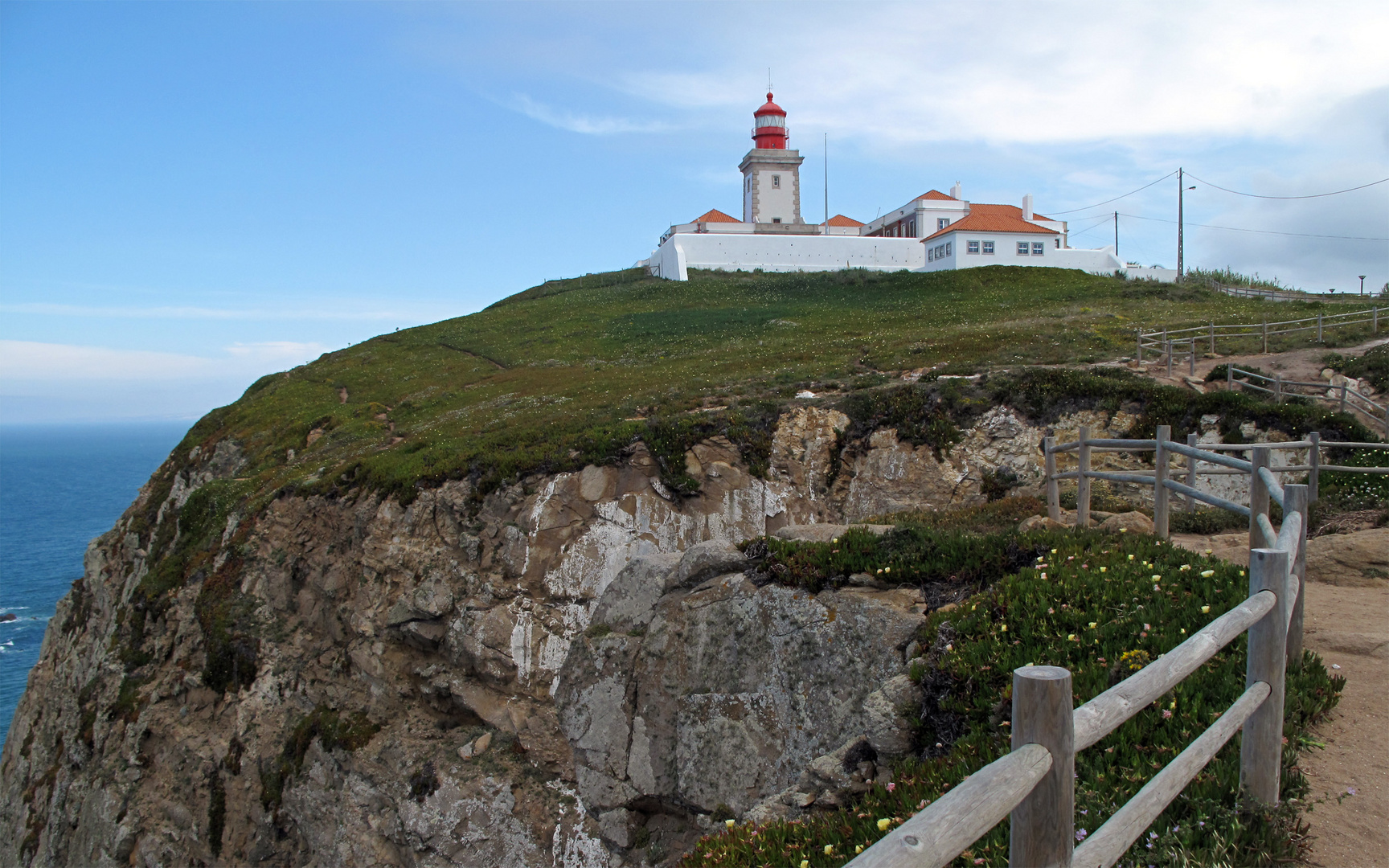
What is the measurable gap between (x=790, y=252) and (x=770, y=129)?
52.4 feet

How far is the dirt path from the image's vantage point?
15.5ft

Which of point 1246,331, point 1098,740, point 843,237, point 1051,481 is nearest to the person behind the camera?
point 1098,740

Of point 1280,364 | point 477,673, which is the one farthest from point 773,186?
point 477,673

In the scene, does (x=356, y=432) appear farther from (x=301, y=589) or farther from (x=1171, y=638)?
(x=1171, y=638)

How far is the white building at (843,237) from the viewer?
6550 centimetres

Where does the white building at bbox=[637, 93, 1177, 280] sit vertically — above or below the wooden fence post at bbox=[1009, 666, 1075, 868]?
above

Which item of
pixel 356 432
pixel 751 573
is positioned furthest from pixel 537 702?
pixel 356 432

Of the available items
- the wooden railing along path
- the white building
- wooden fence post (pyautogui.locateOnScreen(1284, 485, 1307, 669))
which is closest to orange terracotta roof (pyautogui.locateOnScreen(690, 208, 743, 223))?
the white building

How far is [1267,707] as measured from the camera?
15.7ft

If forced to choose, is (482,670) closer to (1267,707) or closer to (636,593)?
(636,593)

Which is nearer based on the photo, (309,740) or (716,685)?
(716,685)

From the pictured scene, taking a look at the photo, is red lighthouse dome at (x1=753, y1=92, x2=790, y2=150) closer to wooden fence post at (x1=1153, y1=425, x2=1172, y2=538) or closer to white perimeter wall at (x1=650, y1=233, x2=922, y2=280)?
white perimeter wall at (x1=650, y1=233, x2=922, y2=280)

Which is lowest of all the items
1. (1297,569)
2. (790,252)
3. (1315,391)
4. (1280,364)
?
(1297,569)

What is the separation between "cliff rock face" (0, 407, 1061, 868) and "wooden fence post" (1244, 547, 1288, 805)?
549 cm
